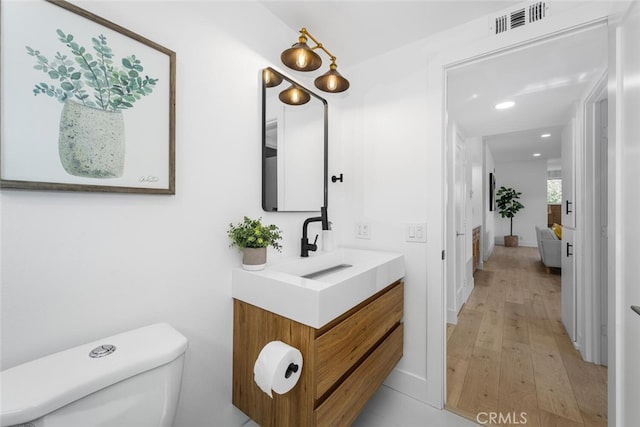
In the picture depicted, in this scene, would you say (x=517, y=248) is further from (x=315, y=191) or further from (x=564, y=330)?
(x=315, y=191)

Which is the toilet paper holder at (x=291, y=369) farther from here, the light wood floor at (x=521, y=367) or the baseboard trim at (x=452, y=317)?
the baseboard trim at (x=452, y=317)

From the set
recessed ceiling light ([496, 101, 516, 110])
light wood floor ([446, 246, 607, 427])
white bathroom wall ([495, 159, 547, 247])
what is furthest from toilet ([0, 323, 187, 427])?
white bathroom wall ([495, 159, 547, 247])

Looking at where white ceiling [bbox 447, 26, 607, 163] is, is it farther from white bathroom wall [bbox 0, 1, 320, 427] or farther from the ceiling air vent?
white bathroom wall [bbox 0, 1, 320, 427]

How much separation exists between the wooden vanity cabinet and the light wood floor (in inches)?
30.3

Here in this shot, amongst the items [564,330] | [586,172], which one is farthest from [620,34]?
[564,330]

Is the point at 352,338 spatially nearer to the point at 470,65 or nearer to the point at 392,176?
the point at 392,176

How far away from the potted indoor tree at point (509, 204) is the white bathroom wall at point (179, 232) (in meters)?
8.13

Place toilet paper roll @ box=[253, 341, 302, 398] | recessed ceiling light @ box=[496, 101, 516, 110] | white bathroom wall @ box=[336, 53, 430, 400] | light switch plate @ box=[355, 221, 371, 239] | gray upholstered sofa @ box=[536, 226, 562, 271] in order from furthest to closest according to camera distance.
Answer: gray upholstered sofa @ box=[536, 226, 562, 271], recessed ceiling light @ box=[496, 101, 516, 110], light switch plate @ box=[355, 221, 371, 239], white bathroom wall @ box=[336, 53, 430, 400], toilet paper roll @ box=[253, 341, 302, 398]

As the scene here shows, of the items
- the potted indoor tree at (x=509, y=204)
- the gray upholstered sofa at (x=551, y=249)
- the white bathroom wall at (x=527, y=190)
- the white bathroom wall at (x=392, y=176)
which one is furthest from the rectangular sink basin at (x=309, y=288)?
the white bathroom wall at (x=527, y=190)

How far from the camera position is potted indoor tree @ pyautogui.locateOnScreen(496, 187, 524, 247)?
25.0ft

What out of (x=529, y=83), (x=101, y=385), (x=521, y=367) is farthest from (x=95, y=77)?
(x=521, y=367)

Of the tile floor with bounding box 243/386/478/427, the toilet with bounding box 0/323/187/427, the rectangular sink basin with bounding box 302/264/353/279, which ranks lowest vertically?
the tile floor with bounding box 243/386/478/427

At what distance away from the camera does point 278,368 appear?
959 mm

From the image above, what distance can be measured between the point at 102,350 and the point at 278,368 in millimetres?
548
